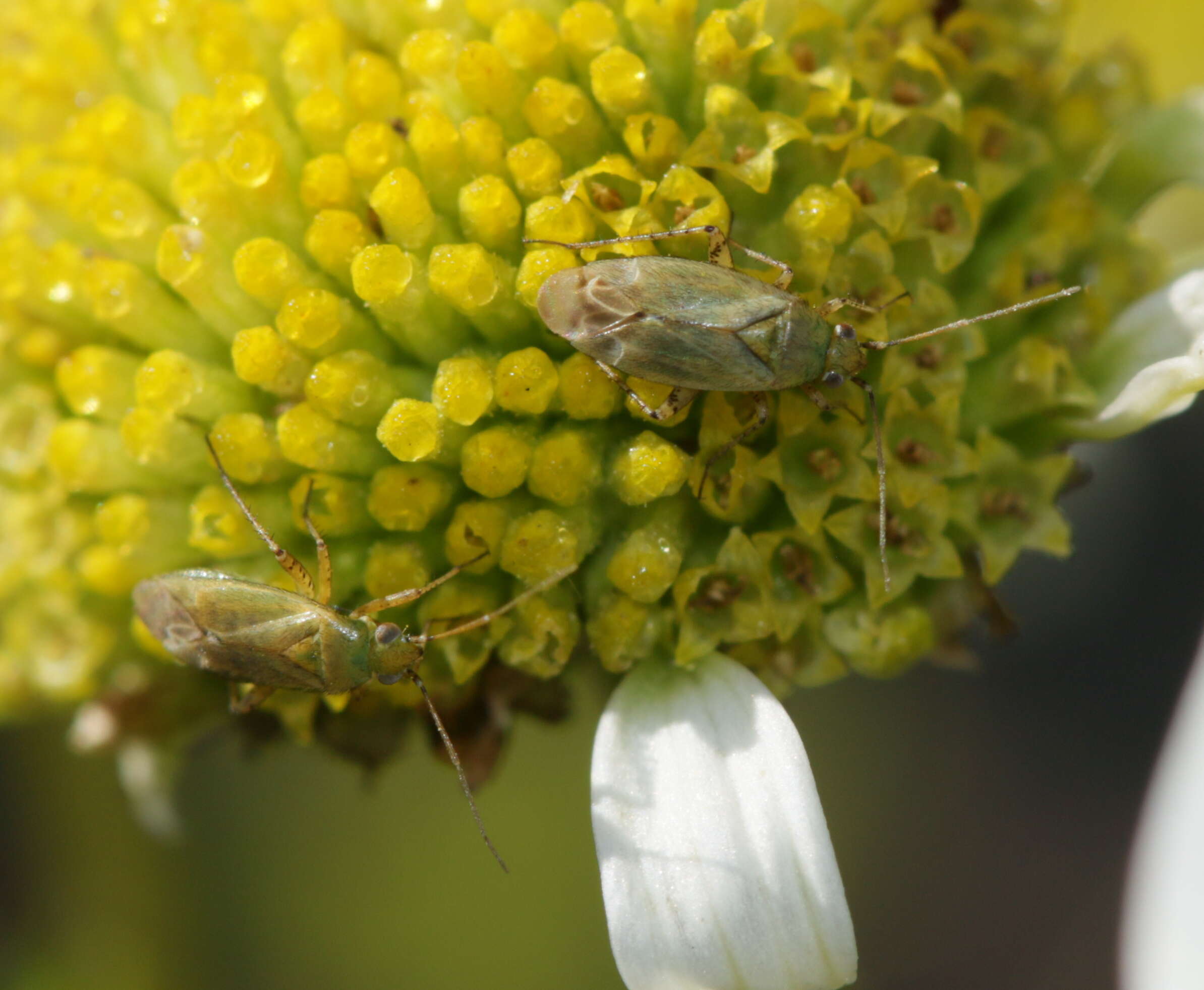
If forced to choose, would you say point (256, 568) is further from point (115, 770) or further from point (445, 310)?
point (115, 770)

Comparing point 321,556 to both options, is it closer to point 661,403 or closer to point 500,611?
point 500,611

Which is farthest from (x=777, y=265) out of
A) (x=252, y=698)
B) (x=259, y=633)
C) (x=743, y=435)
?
(x=252, y=698)

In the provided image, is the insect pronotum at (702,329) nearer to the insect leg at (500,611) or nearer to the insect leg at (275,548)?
the insect leg at (500,611)

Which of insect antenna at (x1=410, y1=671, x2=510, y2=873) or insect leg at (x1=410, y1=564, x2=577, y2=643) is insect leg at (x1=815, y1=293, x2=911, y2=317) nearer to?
insect leg at (x1=410, y1=564, x2=577, y2=643)

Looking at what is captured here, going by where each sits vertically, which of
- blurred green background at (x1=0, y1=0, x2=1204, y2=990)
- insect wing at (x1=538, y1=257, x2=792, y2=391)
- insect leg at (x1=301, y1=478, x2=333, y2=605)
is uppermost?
insect wing at (x1=538, y1=257, x2=792, y2=391)

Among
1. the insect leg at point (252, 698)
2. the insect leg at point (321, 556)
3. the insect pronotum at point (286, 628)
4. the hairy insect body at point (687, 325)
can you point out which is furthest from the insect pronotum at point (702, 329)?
the insect leg at point (252, 698)

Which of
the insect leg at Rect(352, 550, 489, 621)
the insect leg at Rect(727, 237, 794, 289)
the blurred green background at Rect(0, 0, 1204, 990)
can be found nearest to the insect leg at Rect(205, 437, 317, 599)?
the insect leg at Rect(352, 550, 489, 621)

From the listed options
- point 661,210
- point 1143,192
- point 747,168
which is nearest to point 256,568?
point 661,210
